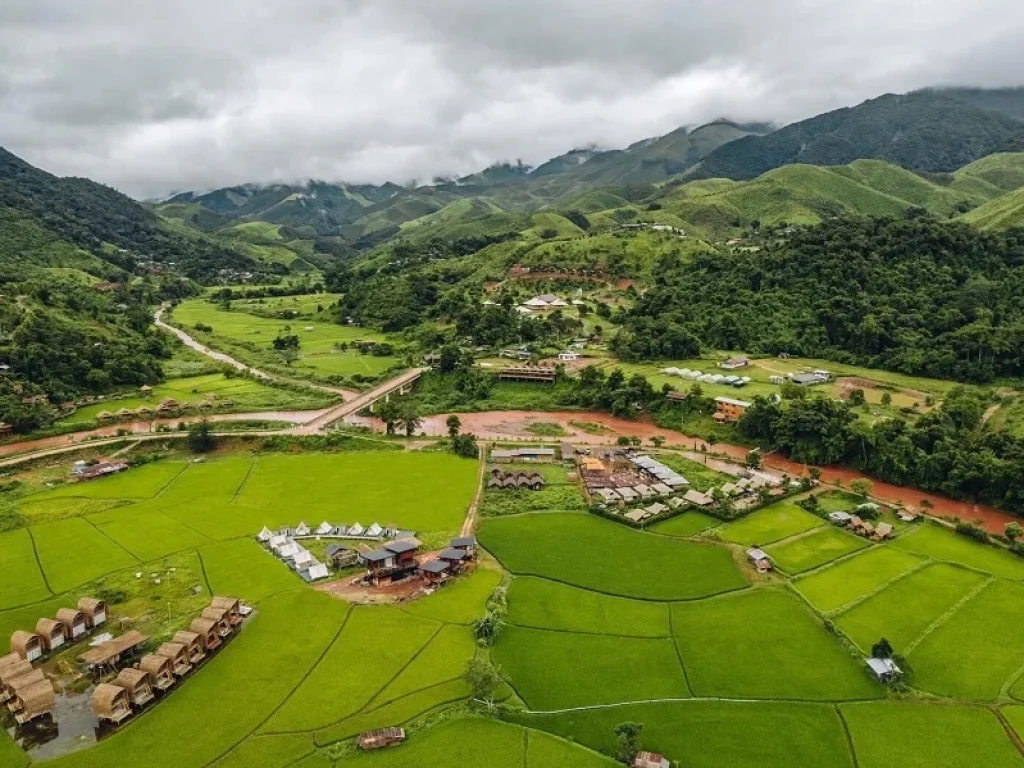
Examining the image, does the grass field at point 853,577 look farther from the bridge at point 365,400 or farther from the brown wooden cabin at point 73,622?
the bridge at point 365,400

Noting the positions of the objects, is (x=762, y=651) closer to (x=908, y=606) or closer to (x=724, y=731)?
(x=724, y=731)

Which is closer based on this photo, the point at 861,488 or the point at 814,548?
the point at 814,548

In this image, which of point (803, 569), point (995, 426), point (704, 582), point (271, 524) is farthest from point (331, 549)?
point (995, 426)

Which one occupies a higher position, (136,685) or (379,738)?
(136,685)

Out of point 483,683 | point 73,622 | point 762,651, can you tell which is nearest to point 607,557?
point 762,651

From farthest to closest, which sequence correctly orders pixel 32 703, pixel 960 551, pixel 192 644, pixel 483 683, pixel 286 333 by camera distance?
1. pixel 286 333
2. pixel 960 551
3. pixel 192 644
4. pixel 483 683
5. pixel 32 703

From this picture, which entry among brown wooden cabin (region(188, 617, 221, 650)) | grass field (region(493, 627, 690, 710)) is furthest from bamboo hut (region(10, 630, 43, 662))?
grass field (region(493, 627, 690, 710))

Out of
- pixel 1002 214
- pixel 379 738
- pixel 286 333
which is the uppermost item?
pixel 1002 214
